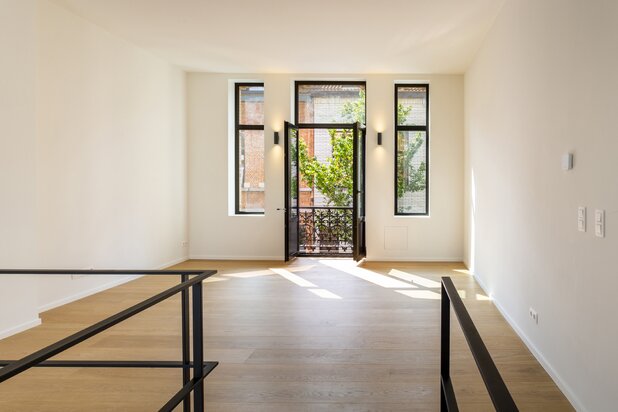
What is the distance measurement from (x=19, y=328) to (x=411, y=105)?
6.71 meters

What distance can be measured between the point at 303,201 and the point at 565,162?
22.4 feet

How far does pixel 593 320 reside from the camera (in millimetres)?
2430

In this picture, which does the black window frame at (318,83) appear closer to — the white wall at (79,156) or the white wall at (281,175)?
the white wall at (281,175)

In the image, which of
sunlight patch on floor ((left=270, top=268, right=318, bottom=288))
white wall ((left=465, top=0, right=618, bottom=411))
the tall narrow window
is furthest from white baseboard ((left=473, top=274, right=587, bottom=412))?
the tall narrow window

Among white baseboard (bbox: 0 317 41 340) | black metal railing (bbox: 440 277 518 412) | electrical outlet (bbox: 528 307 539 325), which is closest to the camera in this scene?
black metal railing (bbox: 440 277 518 412)

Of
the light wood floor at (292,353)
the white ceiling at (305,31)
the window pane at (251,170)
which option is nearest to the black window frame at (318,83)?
the white ceiling at (305,31)

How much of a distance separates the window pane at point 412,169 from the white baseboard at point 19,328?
5.85 metres

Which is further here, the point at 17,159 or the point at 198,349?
the point at 17,159

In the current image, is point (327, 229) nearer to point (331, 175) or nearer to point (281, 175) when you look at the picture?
point (331, 175)

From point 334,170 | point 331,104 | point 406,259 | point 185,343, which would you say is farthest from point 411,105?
point 185,343

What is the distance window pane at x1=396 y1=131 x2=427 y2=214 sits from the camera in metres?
8.16

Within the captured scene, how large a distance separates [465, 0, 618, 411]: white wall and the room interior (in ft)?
0.07

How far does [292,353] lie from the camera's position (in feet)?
11.4

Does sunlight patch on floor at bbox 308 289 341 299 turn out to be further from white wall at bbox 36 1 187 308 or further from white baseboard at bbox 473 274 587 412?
white wall at bbox 36 1 187 308
